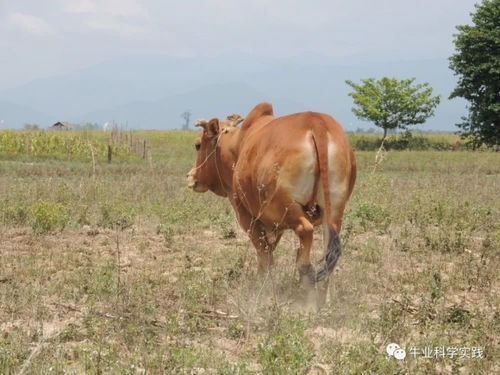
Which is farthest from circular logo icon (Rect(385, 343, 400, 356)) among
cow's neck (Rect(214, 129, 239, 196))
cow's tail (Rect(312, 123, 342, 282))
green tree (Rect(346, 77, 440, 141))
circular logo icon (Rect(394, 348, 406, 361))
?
green tree (Rect(346, 77, 440, 141))

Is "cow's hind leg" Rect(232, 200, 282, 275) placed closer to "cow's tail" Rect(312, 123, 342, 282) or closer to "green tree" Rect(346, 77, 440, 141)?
"cow's tail" Rect(312, 123, 342, 282)

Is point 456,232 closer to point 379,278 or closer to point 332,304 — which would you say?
point 379,278

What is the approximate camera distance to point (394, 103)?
5309 cm

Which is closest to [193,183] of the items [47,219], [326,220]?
[47,219]

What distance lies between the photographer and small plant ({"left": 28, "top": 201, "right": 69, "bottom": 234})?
9695 mm

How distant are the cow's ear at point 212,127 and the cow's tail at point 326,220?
97.2 inches

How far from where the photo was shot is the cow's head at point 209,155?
A: 8.55 m

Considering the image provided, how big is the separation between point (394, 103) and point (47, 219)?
46.3 metres

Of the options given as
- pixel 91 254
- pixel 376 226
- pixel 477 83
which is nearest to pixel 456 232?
pixel 376 226

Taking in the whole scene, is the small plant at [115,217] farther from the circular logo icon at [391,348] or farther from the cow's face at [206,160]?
the circular logo icon at [391,348]

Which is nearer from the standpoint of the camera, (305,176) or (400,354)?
(400,354)

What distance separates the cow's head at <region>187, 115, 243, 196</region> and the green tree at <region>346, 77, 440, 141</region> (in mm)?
44841

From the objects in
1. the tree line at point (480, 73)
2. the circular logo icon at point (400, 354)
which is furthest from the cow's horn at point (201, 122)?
the tree line at point (480, 73)

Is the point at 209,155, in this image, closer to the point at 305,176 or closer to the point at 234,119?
the point at 234,119
